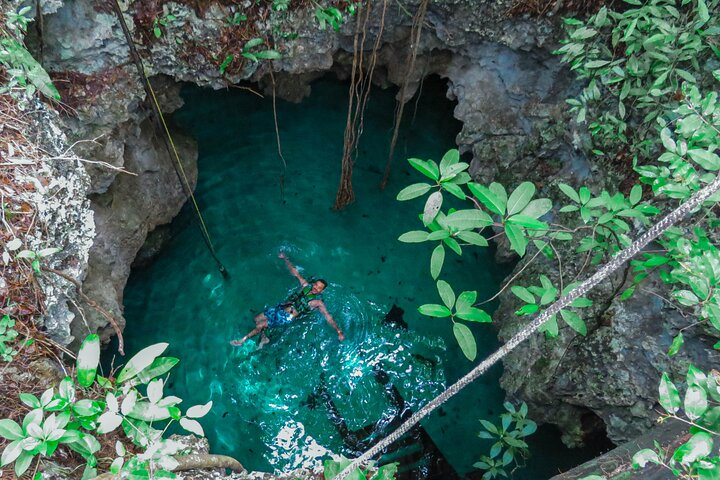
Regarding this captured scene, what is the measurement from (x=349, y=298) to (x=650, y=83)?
303cm

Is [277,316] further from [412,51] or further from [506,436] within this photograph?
[412,51]

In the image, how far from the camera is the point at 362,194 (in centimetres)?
517

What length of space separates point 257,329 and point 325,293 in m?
0.73

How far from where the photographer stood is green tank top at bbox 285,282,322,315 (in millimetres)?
4656

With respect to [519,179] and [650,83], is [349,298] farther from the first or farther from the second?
[650,83]

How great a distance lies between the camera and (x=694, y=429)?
1642 millimetres

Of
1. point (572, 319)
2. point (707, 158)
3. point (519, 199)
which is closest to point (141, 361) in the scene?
point (519, 199)

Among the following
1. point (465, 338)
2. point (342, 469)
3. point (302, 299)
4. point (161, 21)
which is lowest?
point (342, 469)

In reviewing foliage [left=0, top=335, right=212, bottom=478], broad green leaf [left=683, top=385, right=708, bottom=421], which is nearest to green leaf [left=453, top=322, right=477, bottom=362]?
broad green leaf [left=683, top=385, right=708, bottom=421]

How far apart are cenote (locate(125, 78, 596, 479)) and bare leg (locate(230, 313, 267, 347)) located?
2.2 inches

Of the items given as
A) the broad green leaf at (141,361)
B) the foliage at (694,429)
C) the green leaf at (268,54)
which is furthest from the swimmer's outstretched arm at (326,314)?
the foliage at (694,429)

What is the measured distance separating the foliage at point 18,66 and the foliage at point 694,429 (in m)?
3.25

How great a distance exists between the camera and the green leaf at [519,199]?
188cm

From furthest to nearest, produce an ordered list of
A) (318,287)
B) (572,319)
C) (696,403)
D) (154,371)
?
(318,287), (572,319), (154,371), (696,403)
